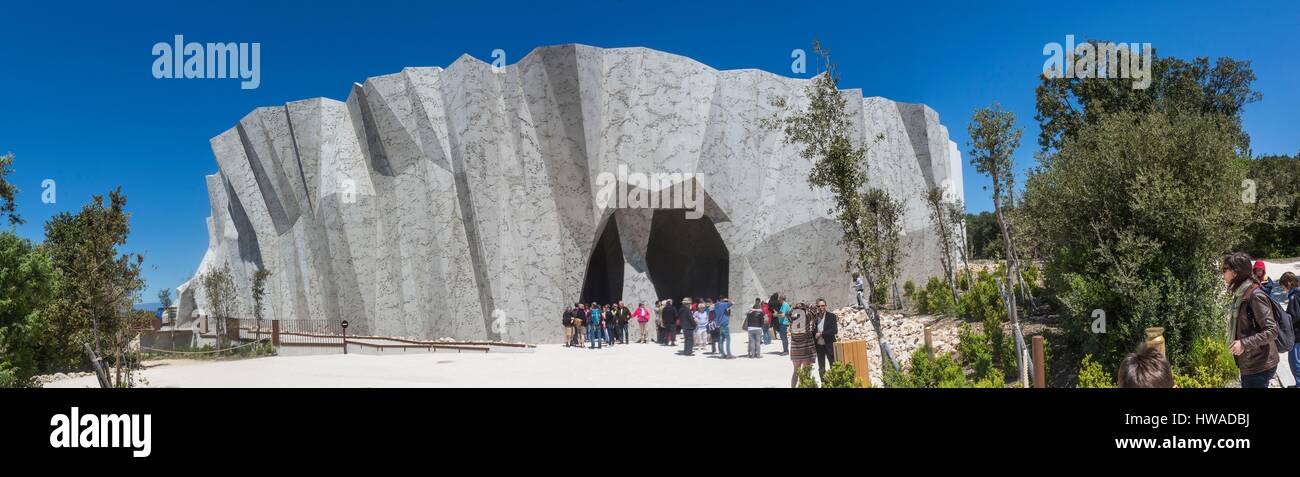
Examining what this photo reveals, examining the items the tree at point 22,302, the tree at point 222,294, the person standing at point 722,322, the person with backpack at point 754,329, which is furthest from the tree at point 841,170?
the tree at point 222,294

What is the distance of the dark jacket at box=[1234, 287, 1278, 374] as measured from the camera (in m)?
5.54

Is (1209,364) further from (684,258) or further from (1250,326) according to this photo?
(684,258)

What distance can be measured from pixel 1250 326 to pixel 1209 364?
4816 millimetres

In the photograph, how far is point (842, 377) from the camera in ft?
30.0

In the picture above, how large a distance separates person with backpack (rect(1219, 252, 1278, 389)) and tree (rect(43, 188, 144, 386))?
594 inches

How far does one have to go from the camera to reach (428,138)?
28141 mm

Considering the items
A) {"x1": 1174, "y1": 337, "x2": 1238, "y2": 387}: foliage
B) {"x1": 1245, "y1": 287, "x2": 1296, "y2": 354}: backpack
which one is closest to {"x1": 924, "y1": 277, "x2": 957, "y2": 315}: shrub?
{"x1": 1174, "y1": 337, "x2": 1238, "y2": 387}: foliage

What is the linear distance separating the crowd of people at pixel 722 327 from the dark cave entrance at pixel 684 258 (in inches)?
241

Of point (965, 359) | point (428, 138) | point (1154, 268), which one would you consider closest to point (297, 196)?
point (428, 138)

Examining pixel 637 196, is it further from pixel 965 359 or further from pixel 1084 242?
pixel 1084 242

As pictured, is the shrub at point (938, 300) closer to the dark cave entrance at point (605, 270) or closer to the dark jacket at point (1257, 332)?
the dark cave entrance at point (605, 270)

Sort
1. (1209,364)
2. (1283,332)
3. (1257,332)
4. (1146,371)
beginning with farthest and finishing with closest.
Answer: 1. (1209,364)
2. (1283,332)
3. (1257,332)
4. (1146,371)

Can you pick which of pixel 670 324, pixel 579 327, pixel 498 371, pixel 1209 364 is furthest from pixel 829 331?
pixel 579 327
